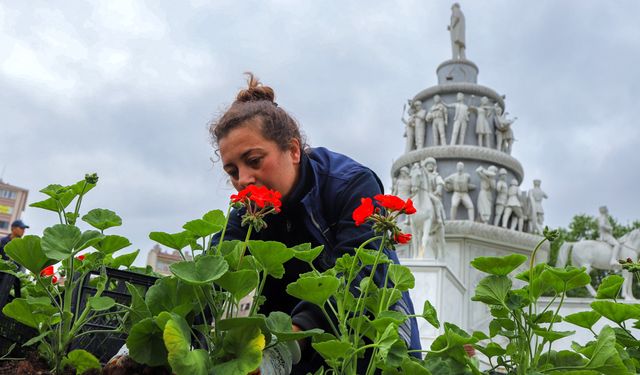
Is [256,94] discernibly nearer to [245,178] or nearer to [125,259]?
[245,178]

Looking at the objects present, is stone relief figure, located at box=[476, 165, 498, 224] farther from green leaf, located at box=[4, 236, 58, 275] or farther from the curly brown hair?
green leaf, located at box=[4, 236, 58, 275]

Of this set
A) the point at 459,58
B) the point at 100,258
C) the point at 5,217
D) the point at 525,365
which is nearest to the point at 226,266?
the point at 100,258

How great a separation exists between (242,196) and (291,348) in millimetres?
251

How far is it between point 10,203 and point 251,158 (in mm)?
68284

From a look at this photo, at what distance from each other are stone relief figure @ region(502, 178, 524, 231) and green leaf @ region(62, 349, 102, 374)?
51.3 feet

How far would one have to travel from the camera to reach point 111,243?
0.95 metres

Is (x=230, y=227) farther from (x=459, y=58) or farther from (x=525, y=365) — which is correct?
(x=459, y=58)

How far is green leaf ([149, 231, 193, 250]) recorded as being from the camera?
2.84 feet

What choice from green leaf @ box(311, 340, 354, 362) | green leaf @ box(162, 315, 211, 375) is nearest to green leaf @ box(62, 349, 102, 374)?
green leaf @ box(162, 315, 211, 375)

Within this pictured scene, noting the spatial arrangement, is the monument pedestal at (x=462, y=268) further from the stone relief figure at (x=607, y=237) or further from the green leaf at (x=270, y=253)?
the green leaf at (x=270, y=253)

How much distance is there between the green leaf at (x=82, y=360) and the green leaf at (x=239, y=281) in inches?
8.6

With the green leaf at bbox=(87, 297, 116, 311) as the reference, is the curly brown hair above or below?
above

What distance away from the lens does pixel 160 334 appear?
0.76m

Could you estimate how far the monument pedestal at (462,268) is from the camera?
10.5 meters
